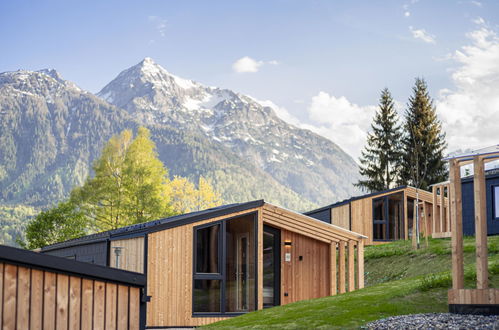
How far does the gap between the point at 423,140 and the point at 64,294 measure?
37374 millimetres

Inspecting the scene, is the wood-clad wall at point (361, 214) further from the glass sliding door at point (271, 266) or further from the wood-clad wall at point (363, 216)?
the glass sliding door at point (271, 266)

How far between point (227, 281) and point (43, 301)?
894cm

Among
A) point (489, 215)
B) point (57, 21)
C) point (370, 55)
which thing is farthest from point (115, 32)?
point (489, 215)

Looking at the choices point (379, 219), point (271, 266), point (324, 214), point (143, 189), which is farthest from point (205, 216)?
point (143, 189)

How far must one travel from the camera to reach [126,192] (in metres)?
39.8

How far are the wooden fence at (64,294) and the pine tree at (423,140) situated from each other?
117ft

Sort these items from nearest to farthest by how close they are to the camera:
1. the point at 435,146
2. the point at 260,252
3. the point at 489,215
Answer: the point at 260,252
the point at 489,215
the point at 435,146

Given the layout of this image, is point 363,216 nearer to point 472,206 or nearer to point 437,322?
point 472,206

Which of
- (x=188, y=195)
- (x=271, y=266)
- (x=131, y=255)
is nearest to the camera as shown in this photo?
(x=131, y=255)

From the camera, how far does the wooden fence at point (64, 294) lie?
7473 millimetres

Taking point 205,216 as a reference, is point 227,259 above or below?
below

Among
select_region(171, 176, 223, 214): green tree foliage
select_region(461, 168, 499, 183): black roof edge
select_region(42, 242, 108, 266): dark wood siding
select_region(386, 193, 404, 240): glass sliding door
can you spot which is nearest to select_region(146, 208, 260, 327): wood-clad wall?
select_region(42, 242, 108, 266): dark wood siding

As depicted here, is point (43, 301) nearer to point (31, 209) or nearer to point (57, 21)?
point (31, 209)

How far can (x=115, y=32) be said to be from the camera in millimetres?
165500
